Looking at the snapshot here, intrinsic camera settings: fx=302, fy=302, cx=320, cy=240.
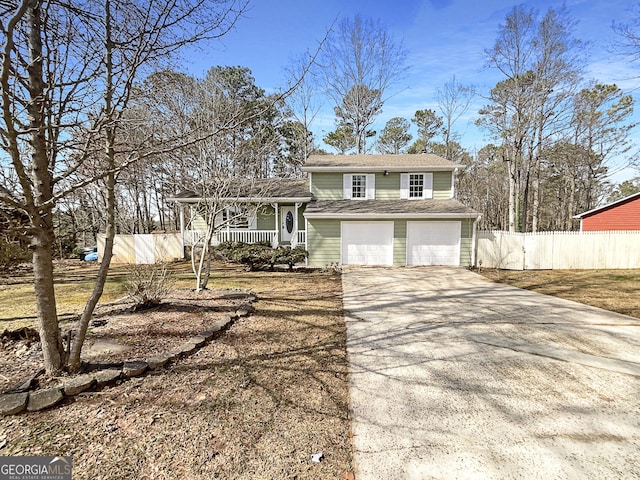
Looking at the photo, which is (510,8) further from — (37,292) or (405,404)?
(37,292)

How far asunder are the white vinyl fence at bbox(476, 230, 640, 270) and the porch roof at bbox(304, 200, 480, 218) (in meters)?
2.43

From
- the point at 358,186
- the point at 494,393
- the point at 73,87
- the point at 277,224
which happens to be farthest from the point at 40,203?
the point at 358,186

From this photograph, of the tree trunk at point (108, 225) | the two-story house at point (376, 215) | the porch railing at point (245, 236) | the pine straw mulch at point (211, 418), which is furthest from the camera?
the porch railing at point (245, 236)

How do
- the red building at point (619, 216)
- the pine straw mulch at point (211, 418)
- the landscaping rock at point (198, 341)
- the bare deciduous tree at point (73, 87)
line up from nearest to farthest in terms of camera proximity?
the pine straw mulch at point (211, 418), the bare deciduous tree at point (73, 87), the landscaping rock at point (198, 341), the red building at point (619, 216)

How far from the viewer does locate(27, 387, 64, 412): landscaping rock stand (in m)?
2.52

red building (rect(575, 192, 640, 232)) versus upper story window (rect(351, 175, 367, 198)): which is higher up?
upper story window (rect(351, 175, 367, 198))

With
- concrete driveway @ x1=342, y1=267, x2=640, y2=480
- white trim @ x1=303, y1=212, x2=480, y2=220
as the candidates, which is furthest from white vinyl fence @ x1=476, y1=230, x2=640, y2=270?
concrete driveway @ x1=342, y1=267, x2=640, y2=480

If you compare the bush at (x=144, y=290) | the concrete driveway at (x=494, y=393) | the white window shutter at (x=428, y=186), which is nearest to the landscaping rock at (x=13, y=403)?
the concrete driveway at (x=494, y=393)

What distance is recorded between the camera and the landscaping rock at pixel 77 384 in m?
2.72

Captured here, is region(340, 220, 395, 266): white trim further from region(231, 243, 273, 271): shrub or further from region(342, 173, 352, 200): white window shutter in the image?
region(231, 243, 273, 271): shrub

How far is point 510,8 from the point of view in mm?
15680

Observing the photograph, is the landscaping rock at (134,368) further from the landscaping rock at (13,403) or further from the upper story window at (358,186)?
the upper story window at (358,186)

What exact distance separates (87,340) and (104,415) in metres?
1.93

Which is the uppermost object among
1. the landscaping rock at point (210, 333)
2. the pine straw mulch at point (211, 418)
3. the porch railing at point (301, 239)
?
the porch railing at point (301, 239)
